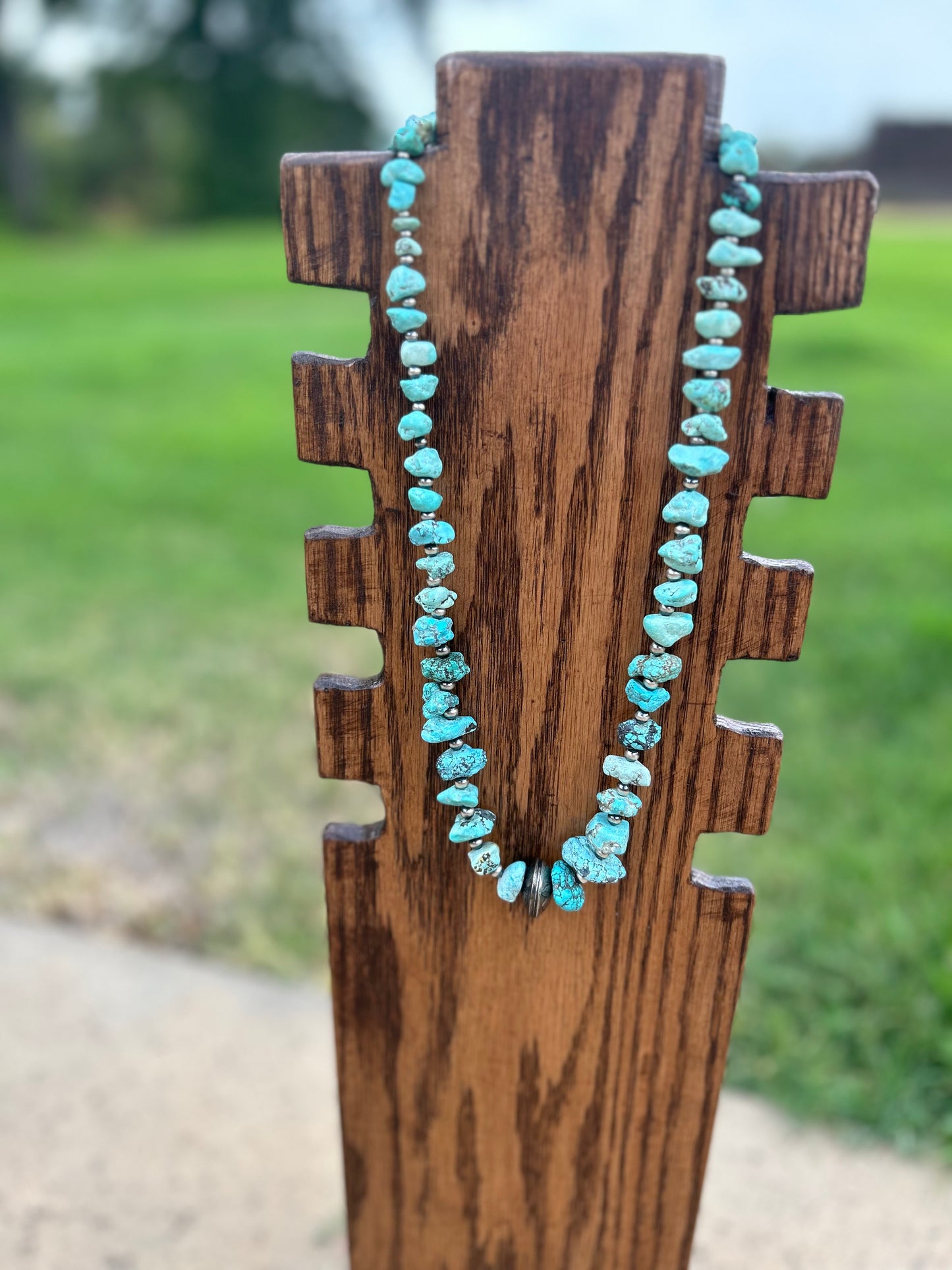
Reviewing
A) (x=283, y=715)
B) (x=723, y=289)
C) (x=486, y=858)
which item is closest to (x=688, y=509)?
(x=723, y=289)

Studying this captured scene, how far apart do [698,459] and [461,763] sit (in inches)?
12.6

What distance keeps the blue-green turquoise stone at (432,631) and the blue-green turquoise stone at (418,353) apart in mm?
199

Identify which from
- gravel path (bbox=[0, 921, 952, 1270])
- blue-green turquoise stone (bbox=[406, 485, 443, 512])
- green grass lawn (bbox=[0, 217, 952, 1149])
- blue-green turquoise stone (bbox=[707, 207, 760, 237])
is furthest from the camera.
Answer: green grass lawn (bbox=[0, 217, 952, 1149])

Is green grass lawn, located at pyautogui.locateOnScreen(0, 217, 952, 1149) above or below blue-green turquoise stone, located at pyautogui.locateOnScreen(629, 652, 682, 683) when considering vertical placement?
below

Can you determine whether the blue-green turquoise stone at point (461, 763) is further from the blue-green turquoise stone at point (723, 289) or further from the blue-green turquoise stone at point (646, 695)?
the blue-green turquoise stone at point (723, 289)

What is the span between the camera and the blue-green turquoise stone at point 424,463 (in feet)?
2.43

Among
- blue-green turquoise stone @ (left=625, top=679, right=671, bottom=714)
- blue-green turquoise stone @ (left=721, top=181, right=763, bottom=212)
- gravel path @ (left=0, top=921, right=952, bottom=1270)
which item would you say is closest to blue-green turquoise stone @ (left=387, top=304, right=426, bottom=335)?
blue-green turquoise stone @ (left=721, top=181, right=763, bottom=212)

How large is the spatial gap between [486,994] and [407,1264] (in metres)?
0.42

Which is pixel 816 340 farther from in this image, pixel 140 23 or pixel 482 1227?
pixel 140 23

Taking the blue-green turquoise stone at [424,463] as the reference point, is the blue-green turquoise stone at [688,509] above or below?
below

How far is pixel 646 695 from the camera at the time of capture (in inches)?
30.8

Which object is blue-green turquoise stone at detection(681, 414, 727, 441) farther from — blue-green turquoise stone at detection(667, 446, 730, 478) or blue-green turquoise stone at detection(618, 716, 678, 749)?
blue-green turquoise stone at detection(618, 716, 678, 749)

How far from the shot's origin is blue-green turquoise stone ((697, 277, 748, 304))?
655 mm

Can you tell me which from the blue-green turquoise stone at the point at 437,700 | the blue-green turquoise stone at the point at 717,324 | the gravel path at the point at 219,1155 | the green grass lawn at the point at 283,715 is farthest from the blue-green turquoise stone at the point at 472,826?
the green grass lawn at the point at 283,715
